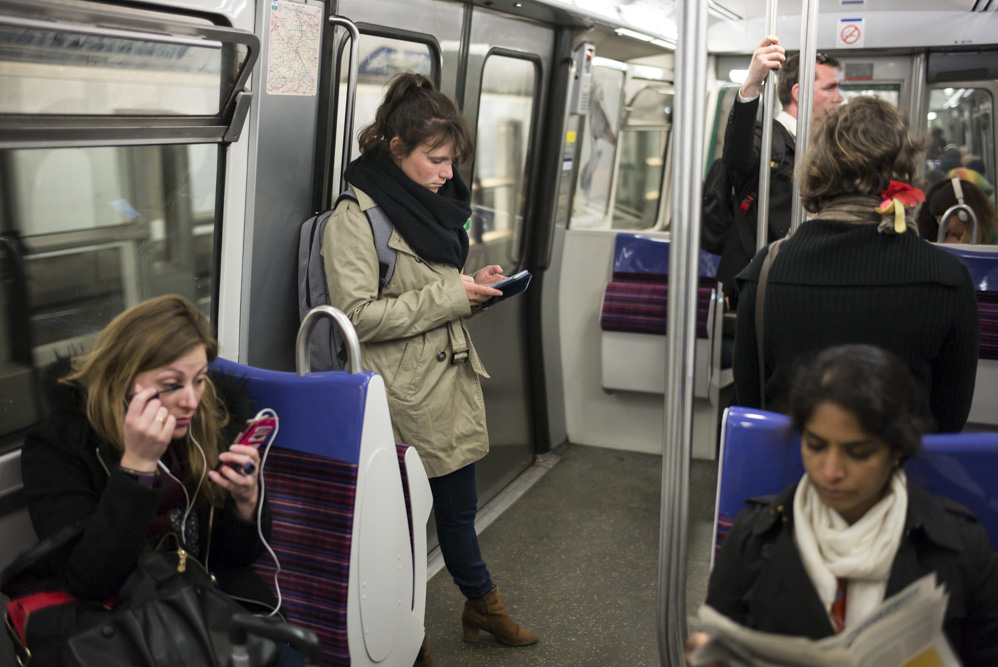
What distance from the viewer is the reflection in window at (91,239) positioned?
6.70 feet

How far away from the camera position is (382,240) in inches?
102

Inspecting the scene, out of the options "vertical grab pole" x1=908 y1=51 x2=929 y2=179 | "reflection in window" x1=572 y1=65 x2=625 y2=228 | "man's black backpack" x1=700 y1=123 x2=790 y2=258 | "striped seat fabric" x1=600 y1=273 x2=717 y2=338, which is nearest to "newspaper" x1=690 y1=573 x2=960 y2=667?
"man's black backpack" x1=700 y1=123 x2=790 y2=258

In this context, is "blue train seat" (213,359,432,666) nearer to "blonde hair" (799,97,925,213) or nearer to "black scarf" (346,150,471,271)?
"black scarf" (346,150,471,271)

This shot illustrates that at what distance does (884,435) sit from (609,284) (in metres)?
3.36

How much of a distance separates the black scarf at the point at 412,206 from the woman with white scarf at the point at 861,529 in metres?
1.28

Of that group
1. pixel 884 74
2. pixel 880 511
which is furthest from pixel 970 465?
pixel 884 74

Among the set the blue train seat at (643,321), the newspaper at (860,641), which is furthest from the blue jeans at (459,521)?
the blue train seat at (643,321)

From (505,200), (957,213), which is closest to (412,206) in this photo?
(505,200)

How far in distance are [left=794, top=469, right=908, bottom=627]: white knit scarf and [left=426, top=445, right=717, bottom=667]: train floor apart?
1.22 metres

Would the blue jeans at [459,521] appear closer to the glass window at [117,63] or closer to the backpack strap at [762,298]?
the backpack strap at [762,298]

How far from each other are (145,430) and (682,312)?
37.9 inches

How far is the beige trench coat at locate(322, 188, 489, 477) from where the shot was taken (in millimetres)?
2537

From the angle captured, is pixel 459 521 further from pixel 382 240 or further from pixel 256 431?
pixel 256 431

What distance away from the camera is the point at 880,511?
1.56m
